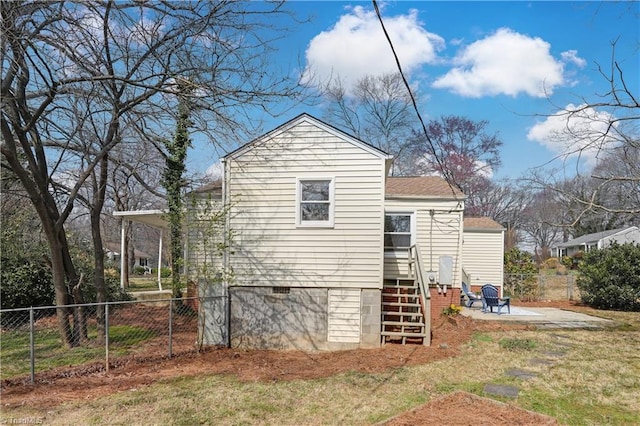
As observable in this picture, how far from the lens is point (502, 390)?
552cm

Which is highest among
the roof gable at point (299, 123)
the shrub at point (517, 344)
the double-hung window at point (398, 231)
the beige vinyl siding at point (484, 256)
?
the roof gable at point (299, 123)

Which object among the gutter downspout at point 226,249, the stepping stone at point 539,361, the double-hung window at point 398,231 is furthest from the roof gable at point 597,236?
the gutter downspout at point 226,249

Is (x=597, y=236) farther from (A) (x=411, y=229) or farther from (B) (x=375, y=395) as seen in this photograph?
(B) (x=375, y=395)

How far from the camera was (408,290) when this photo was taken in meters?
10.4

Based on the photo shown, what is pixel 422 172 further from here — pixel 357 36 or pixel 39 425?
pixel 39 425

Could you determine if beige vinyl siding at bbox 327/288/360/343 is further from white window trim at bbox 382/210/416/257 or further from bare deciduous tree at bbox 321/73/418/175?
bare deciduous tree at bbox 321/73/418/175

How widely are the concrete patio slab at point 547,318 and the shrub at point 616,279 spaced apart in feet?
6.72

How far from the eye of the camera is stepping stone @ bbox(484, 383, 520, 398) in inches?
211

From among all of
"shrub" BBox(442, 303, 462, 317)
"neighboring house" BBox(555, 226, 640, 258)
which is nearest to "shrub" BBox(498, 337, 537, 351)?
"shrub" BBox(442, 303, 462, 317)

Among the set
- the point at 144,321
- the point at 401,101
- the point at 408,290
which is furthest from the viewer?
the point at 401,101

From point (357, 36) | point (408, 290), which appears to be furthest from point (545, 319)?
point (357, 36)

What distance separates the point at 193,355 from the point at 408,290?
5440mm

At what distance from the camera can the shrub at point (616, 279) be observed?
14.1 meters

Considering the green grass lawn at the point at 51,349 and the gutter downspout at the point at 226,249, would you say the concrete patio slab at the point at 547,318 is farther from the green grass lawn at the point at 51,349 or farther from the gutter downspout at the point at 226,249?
the green grass lawn at the point at 51,349
